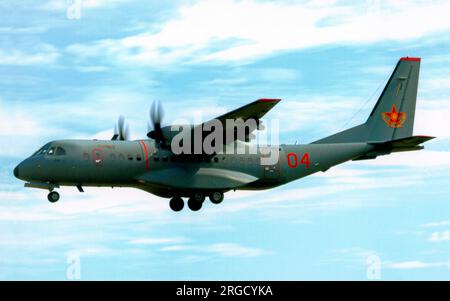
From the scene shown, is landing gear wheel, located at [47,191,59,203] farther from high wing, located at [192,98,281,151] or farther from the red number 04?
the red number 04

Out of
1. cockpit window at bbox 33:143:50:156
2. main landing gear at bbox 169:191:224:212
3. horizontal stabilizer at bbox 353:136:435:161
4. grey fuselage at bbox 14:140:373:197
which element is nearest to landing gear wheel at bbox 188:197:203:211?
main landing gear at bbox 169:191:224:212

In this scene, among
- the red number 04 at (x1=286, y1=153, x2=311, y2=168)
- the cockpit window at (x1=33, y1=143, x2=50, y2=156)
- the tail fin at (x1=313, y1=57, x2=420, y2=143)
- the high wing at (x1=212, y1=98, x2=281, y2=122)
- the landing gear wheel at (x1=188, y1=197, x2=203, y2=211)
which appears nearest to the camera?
the high wing at (x1=212, y1=98, x2=281, y2=122)

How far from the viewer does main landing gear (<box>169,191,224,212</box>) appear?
3209 centimetres

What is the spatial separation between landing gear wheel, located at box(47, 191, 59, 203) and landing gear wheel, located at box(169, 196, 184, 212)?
456cm

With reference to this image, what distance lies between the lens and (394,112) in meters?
34.6

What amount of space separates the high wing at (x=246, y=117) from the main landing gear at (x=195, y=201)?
208 centimetres

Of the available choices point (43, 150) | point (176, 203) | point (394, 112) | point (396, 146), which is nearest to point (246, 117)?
point (176, 203)

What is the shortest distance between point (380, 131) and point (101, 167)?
11207mm

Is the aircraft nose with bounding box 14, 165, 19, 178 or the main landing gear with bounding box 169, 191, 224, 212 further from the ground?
the aircraft nose with bounding box 14, 165, 19, 178

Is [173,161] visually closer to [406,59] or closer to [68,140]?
[68,140]

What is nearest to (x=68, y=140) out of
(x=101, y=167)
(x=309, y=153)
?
(x=101, y=167)

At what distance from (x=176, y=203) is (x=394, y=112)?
9.42 m

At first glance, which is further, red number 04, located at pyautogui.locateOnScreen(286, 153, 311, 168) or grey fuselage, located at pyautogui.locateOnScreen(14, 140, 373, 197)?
red number 04, located at pyautogui.locateOnScreen(286, 153, 311, 168)

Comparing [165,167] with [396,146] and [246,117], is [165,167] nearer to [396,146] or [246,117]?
[246,117]
